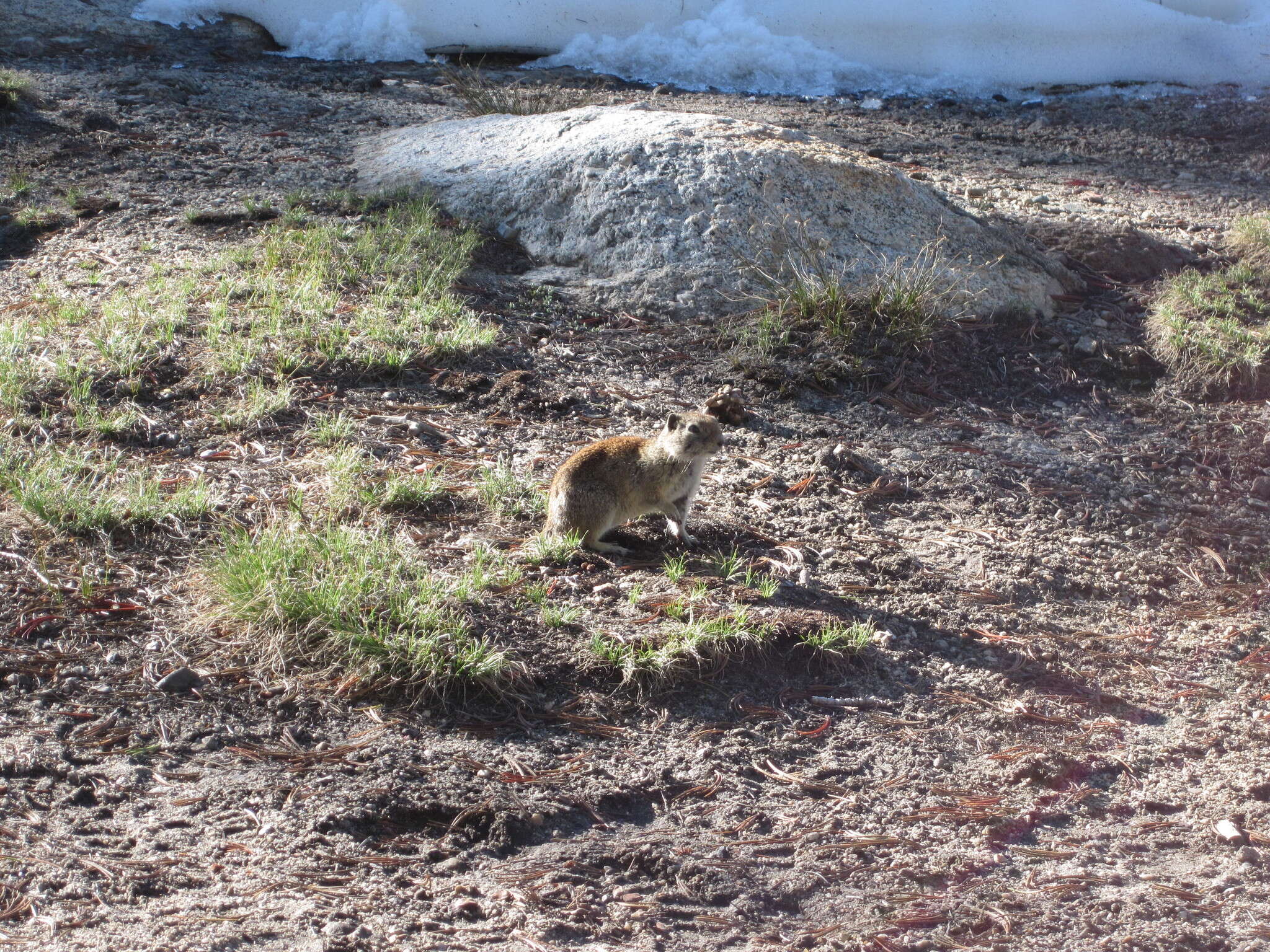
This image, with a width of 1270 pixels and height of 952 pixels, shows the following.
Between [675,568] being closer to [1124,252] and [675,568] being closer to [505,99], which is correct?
[1124,252]

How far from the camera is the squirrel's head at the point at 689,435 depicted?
15.0ft

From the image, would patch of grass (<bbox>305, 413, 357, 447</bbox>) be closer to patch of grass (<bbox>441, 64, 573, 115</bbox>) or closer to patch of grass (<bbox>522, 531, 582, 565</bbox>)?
patch of grass (<bbox>522, 531, 582, 565</bbox>)

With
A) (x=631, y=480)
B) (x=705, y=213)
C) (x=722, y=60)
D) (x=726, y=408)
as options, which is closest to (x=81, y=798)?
(x=631, y=480)

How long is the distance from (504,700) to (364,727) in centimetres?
47

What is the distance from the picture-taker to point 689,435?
15.0 ft

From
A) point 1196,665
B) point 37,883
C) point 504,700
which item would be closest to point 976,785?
point 1196,665

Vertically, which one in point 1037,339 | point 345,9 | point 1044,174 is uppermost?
point 345,9

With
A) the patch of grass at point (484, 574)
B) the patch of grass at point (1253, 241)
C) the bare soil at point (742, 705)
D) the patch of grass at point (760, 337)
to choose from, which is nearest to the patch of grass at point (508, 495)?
the bare soil at point (742, 705)

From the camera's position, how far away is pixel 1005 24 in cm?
1275

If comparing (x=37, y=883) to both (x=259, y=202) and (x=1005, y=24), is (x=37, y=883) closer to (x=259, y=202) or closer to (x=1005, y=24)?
(x=259, y=202)

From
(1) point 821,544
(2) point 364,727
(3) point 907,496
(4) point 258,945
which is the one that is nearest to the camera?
(4) point 258,945

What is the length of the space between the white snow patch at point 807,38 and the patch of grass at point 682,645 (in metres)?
9.47

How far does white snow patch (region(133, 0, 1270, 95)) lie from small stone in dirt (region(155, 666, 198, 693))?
1007 cm

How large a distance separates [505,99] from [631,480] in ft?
20.2
